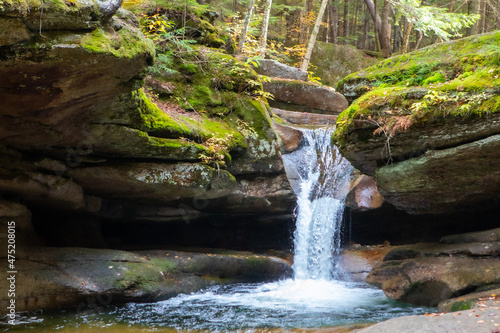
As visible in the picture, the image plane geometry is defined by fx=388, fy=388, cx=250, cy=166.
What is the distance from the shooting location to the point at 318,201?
40.1 feet

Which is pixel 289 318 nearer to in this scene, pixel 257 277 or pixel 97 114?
pixel 257 277

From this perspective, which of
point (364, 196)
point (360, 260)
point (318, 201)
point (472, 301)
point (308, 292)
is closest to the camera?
point (472, 301)

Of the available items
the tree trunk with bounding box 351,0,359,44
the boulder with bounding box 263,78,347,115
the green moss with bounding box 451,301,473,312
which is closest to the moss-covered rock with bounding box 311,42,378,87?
the boulder with bounding box 263,78,347,115

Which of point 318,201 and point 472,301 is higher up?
point 318,201

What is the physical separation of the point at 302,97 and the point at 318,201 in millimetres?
6884

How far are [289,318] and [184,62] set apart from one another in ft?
25.9

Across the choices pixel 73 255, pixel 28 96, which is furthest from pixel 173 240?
pixel 28 96

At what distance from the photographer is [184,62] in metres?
11.7

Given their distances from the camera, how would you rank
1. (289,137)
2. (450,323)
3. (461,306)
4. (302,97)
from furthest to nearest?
1. (302,97)
2. (289,137)
3. (461,306)
4. (450,323)

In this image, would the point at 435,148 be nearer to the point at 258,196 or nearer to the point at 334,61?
the point at 258,196

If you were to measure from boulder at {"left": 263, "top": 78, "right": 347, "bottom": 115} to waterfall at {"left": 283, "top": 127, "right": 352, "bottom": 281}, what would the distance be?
4377 mm

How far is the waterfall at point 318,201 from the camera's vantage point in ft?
38.0

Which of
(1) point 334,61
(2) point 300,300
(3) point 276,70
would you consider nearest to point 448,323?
(2) point 300,300

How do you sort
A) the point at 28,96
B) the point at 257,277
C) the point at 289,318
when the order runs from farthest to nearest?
1. the point at 257,277
2. the point at 289,318
3. the point at 28,96
